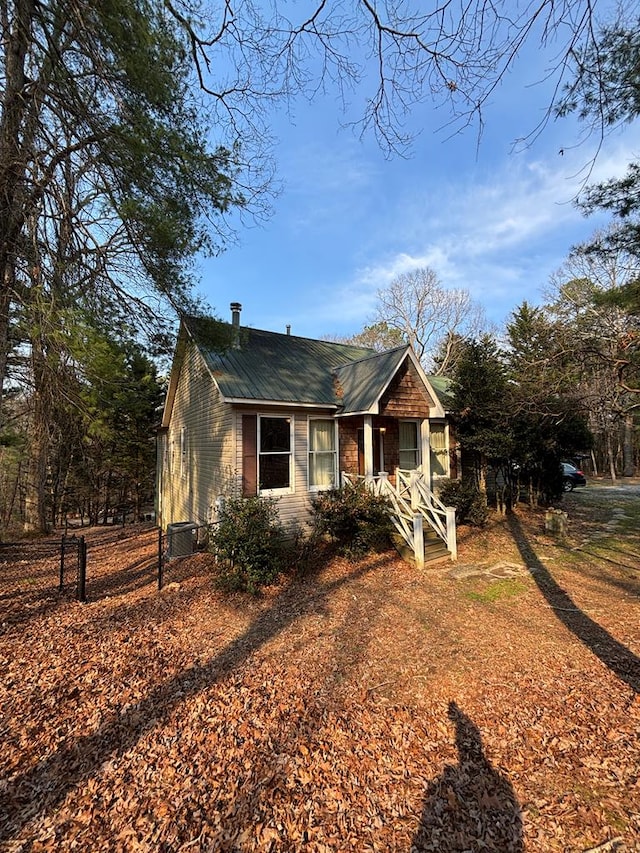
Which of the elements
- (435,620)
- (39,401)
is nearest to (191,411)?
(39,401)

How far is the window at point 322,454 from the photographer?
9711 millimetres

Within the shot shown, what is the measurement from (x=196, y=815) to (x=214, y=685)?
59.2 inches

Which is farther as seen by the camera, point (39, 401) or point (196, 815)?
point (39, 401)

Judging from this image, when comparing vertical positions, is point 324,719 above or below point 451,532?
below

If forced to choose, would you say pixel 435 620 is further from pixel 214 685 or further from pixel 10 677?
pixel 10 677

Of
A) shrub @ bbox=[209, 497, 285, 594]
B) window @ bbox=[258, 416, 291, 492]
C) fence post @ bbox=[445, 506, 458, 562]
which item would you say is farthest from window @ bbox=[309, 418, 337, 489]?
fence post @ bbox=[445, 506, 458, 562]

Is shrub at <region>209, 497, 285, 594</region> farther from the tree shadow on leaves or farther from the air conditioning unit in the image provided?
the tree shadow on leaves

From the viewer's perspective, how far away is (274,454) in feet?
29.7

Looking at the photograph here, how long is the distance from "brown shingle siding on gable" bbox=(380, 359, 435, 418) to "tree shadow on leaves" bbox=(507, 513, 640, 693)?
4.46 meters

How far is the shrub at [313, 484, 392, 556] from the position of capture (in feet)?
27.5

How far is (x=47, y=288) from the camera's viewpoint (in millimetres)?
5746

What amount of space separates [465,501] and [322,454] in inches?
179

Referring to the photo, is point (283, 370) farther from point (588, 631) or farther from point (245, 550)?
point (588, 631)

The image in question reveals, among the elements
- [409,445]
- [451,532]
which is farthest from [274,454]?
[409,445]
